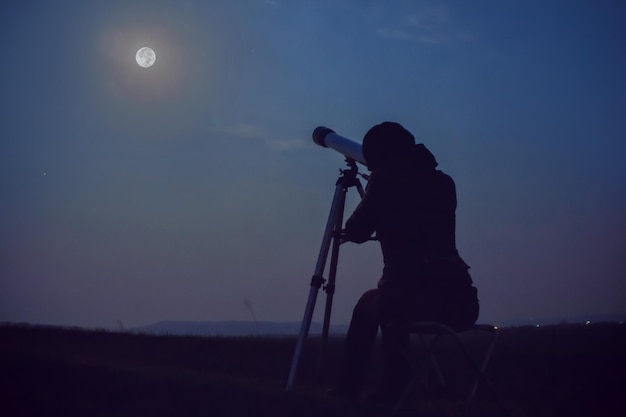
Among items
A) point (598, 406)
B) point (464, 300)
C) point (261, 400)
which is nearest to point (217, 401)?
point (261, 400)

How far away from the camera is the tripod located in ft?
20.2

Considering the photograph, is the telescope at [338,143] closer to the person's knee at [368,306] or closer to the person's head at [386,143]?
the person's head at [386,143]

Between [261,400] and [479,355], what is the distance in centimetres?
337

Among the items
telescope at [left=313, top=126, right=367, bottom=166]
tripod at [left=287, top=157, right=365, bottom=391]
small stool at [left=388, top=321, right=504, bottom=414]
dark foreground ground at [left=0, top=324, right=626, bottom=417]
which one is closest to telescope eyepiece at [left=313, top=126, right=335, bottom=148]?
telescope at [left=313, top=126, right=367, bottom=166]

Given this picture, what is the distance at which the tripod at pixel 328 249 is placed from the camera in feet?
20.2

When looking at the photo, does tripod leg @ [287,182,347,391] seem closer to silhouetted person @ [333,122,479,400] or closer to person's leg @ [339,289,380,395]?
person's leg @ [339,289,380,395]

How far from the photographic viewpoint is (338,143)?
684 centimetres

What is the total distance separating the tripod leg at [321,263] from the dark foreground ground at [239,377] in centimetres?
41

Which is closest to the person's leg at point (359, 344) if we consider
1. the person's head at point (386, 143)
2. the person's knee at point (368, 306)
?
the person's knee at point (368, 306)

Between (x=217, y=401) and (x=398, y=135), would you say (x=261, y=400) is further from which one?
(x=398, y=135)

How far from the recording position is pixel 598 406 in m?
4.89

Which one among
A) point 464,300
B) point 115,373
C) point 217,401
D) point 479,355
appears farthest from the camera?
point 479,355

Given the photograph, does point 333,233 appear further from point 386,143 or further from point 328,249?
point 386,143

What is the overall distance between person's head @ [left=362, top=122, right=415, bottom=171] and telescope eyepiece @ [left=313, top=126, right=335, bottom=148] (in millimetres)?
1651
